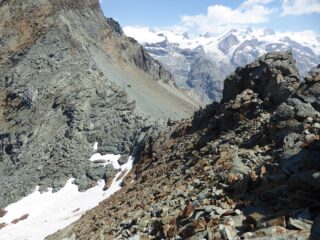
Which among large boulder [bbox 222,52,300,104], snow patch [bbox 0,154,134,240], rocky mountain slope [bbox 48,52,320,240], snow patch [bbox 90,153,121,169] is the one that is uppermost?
large boulder [bbox 222,52,300,104]

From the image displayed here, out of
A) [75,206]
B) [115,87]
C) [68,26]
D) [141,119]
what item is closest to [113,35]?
[68,26]

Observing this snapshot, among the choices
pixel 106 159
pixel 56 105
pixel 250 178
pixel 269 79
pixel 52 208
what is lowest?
pixel 52 208

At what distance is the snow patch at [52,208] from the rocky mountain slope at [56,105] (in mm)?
2023

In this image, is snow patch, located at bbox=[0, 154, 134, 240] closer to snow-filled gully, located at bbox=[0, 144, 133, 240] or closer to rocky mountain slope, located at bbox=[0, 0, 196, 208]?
snow-filled gully, located at bbox=[0, 144, 133, 240]

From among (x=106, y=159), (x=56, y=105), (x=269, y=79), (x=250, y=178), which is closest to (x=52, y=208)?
(x=106, y=159)

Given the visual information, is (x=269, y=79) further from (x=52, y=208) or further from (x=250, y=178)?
(x=52, y=208)

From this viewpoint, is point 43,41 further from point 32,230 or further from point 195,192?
point 195,192

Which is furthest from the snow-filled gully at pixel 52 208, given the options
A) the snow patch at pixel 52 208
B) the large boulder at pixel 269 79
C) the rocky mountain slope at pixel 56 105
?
the large boulder at pixel 269 79

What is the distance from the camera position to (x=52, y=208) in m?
66.4

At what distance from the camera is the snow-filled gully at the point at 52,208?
57375 millimetres

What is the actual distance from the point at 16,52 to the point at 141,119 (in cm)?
3550

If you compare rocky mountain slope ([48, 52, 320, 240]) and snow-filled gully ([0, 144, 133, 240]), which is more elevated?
rocky mountain slope ([48, 52, 320, 240])

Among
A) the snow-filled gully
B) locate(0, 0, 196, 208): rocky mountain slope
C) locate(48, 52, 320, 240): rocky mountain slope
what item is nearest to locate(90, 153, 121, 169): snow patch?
the snow-filled gully

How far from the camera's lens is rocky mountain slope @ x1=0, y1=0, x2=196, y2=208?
258 feet
